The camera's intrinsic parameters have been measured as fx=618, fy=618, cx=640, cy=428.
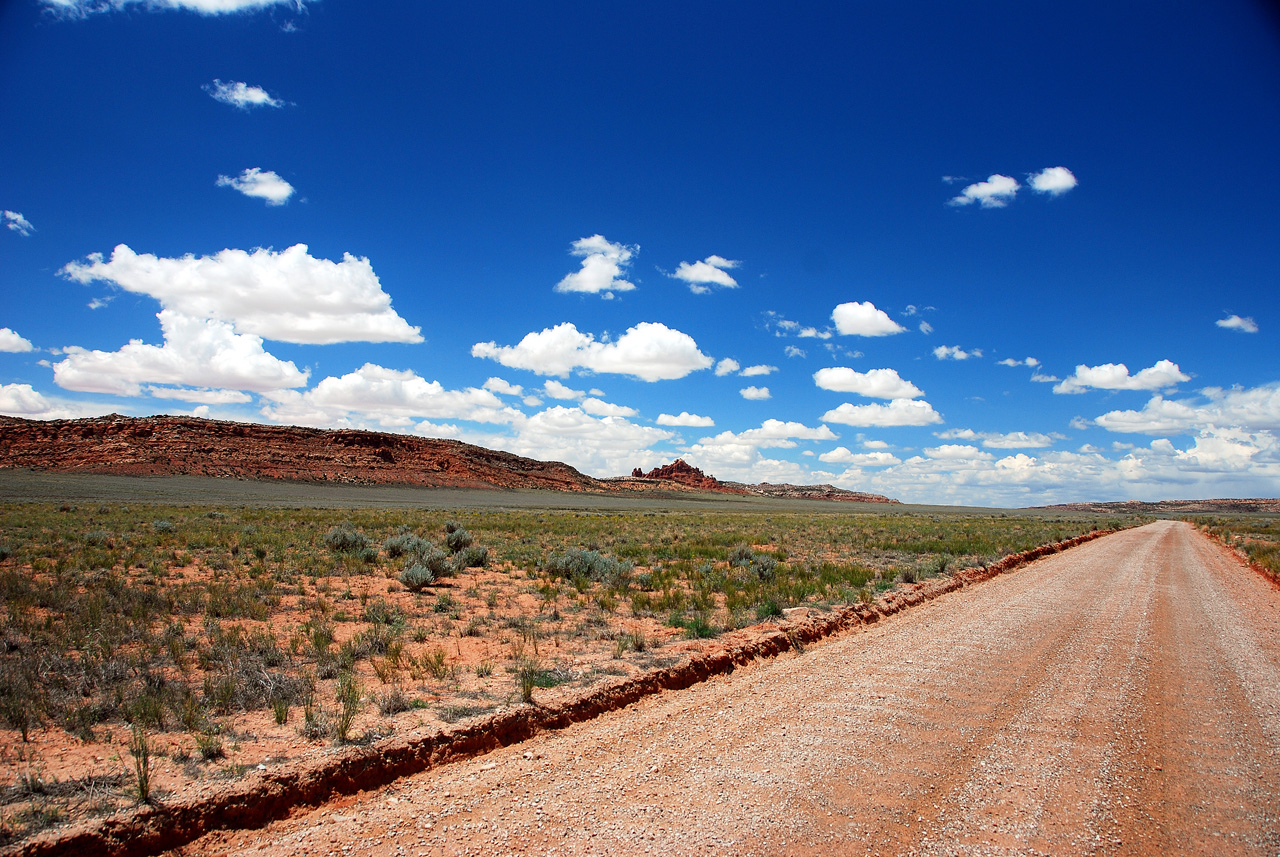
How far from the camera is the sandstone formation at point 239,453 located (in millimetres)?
71312

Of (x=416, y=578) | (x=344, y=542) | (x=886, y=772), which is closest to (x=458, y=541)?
(x=344, y=542)

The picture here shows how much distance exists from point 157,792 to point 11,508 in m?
36.4

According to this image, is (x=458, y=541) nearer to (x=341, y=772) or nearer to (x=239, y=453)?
(x=341, y=772)

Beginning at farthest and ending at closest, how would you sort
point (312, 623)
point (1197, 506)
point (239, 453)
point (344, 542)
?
1. point (1197, 506)
2. point (239, 453)
3. point (344, 542)
4. point (312, 623)

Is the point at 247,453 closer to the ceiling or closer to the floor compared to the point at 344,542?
closer to the ceiling

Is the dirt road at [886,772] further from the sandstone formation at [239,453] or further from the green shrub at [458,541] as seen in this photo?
the sandstone formation at [239,453]

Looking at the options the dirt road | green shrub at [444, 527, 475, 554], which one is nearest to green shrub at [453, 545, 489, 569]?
green shrub at [444, 527, 475, 554]

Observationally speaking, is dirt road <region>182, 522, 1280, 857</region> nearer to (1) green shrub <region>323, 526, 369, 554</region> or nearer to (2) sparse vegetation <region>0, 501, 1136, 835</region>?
(2) sparse vegetation <region>0, 501, 1136, 835</region>

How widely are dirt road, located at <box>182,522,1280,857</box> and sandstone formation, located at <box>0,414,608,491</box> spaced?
82939mm

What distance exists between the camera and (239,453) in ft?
267

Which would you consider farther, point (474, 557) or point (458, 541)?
point (458, 541)

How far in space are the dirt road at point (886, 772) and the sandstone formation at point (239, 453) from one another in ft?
272

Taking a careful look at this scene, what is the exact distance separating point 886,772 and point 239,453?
309 ft

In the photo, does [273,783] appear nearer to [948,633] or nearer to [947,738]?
[947,738]
